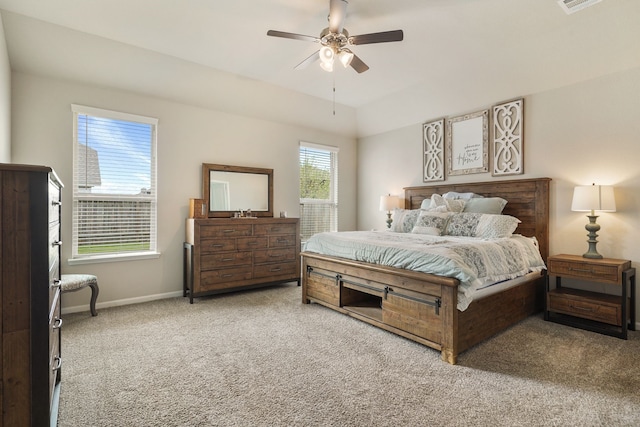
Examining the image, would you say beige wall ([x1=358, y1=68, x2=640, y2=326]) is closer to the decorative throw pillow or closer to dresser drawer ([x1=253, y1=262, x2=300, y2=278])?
the decorative throw pillow

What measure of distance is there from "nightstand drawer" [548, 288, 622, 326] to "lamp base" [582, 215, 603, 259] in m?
0.41

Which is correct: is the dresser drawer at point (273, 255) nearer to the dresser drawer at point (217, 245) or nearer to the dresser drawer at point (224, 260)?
the dresser drawer at point (224, 260)

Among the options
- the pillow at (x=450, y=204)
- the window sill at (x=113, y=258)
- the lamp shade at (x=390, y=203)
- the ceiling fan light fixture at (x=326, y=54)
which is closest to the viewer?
the ceiling fan light fixture at (x=326, y=54)

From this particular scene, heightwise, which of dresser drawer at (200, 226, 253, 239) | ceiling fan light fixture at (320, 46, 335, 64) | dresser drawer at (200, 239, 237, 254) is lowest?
dresser drawer at (200, 239, 237, 254)

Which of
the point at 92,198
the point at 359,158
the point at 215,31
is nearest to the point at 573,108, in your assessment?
the point at 359,158

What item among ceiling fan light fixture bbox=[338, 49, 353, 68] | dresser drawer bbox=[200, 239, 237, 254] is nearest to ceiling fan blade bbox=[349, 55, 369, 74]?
ceiling fan light fixture bbox=[338, 49, 353, 68]

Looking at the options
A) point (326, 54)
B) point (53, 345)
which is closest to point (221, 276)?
point (53, 345)

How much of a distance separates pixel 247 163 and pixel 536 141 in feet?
12.9

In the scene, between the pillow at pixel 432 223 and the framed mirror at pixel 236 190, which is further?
the framed mirror at pixel 236 190

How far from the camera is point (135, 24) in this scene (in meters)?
3.03

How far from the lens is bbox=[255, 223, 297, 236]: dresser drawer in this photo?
453cm

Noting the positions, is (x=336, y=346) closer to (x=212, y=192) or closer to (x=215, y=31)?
(x=212, y=192)

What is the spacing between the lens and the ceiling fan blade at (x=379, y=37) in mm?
2580

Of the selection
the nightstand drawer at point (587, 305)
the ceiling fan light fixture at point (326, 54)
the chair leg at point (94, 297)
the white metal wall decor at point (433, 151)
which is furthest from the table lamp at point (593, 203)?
the chair leg at point (94, 297)
